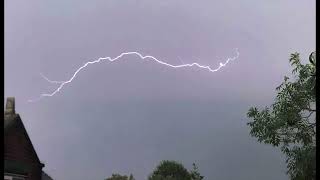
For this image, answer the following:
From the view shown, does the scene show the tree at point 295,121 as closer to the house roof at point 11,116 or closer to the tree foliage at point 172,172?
the house roof at point 11,116

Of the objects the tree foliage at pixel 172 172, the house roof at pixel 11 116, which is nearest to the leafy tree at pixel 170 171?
the tree foliage at pixel 172 172

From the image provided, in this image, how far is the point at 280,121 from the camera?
1783 centimetres

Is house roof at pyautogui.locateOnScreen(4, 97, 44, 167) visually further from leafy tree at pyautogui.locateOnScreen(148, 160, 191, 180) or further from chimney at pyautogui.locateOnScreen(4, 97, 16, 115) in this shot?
leafy tree at pyautogui.locateOnScreen(148, 160, 191, 180)

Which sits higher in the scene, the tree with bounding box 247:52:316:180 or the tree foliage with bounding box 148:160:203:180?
the tree foliage with bounding box 148:160:203:180

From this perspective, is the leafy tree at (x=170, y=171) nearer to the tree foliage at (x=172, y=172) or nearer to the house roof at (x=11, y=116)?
the tree foliage at (x=172, y=172)

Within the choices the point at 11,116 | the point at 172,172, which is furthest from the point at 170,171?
the point at 11,116

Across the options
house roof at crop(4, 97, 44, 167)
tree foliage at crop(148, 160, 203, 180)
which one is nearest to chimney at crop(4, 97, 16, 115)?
house roof at crop(4, 97, 44, 167)

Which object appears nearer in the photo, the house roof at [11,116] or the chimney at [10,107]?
the house roof at [11,116]

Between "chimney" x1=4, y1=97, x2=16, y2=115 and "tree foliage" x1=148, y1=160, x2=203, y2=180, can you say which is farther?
"tree foliage" x1=148, y1=160, x2=203, y2=180

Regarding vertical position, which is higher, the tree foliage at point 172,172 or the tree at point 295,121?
the tree foliage at point 172,172

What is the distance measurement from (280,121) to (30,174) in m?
9.58

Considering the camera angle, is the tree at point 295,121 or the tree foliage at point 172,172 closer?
the tree at point 295,121

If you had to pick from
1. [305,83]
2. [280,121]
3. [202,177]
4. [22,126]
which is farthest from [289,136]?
[202,177]
